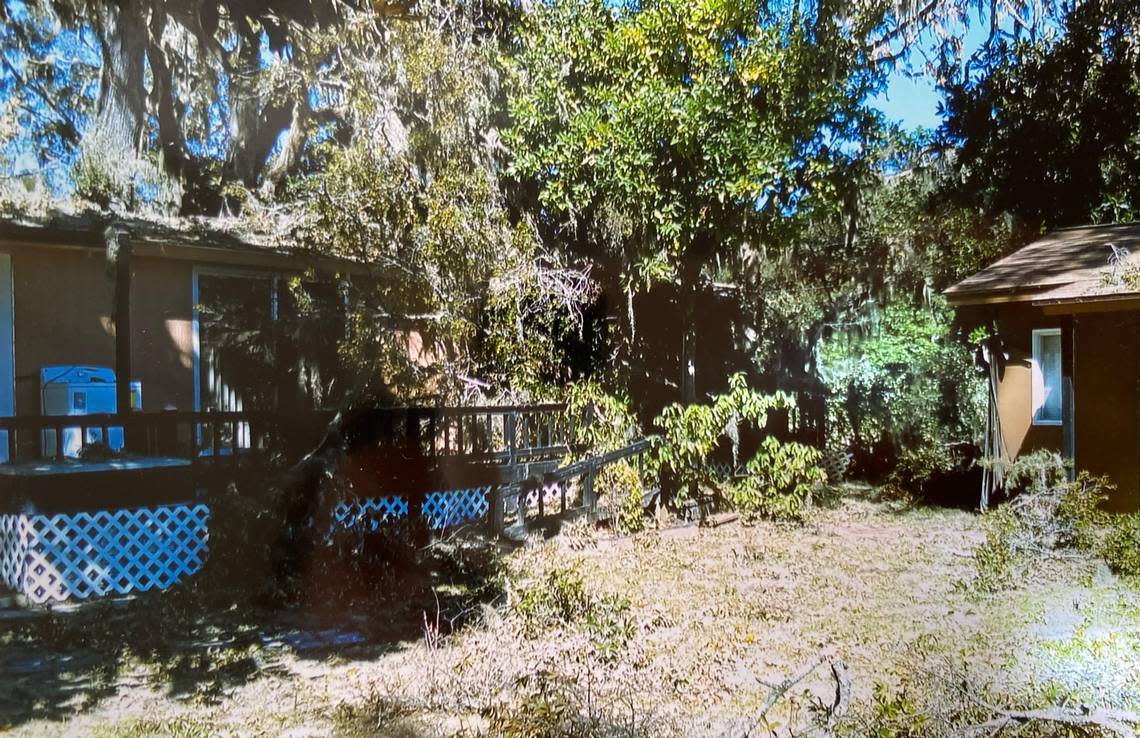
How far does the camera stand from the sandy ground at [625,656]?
3.11 m

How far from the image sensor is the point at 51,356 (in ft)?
10.1

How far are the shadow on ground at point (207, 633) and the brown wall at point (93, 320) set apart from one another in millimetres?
1054

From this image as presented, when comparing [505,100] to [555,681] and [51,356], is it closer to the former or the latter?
[51,356]

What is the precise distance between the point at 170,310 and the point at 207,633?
1490 mm

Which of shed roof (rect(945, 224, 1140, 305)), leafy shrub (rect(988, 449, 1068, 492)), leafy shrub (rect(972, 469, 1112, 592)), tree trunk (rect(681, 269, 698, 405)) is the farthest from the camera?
tree trunk (rect(681, 269, 698, 405))

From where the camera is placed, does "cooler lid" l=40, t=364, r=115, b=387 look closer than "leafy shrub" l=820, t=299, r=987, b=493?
Yes

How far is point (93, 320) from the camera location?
3223mm

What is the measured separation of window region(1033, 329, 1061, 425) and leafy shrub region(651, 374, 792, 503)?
83.1 inches

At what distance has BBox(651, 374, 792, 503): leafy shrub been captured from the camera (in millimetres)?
5020

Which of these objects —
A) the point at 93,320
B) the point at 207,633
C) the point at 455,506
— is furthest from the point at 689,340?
the point at 93,320

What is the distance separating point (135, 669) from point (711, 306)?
392 centimetres

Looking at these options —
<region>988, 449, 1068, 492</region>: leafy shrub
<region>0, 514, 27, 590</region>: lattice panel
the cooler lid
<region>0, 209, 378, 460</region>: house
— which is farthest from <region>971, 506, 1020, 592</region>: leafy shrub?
<region>0, 514, 27, 590</region>: lattice panel

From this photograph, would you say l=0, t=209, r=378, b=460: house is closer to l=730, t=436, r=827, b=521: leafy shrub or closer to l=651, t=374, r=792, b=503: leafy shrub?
l=651, t=374, r=792, b=503: leafy shrub

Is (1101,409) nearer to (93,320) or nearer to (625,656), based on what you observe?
(625,656)
